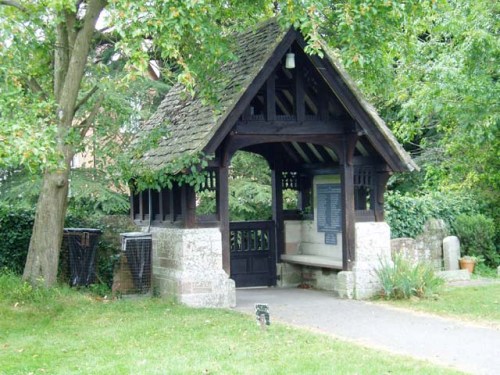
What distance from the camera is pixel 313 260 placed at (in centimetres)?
1627

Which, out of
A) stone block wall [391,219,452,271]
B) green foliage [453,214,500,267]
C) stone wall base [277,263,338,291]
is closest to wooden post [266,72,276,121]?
stone wall base [277,263,338,291]

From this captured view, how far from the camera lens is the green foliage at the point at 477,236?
818 inches

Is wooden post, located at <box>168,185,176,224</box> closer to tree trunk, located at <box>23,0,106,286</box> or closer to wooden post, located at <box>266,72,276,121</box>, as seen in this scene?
tree trunk, located at <box>23,0,106,286</box>

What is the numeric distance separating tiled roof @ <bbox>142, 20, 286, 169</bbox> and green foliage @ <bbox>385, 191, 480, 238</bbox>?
21.2 feet

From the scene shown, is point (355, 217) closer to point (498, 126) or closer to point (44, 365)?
point (498, 126)

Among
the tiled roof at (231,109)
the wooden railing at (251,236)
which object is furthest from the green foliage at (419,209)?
the tiled roof at (231,109)

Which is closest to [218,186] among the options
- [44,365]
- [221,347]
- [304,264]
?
[304,264]

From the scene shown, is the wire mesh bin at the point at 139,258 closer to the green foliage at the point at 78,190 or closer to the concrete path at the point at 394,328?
the concrete path at the point at 394,328

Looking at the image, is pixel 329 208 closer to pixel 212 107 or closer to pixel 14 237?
pixel 212 107

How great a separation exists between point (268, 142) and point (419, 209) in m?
6.61

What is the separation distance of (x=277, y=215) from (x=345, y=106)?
165 inches

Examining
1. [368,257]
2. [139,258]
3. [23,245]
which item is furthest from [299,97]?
[23,245]

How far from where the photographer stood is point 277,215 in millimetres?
17719

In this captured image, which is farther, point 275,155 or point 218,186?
point 275,155
